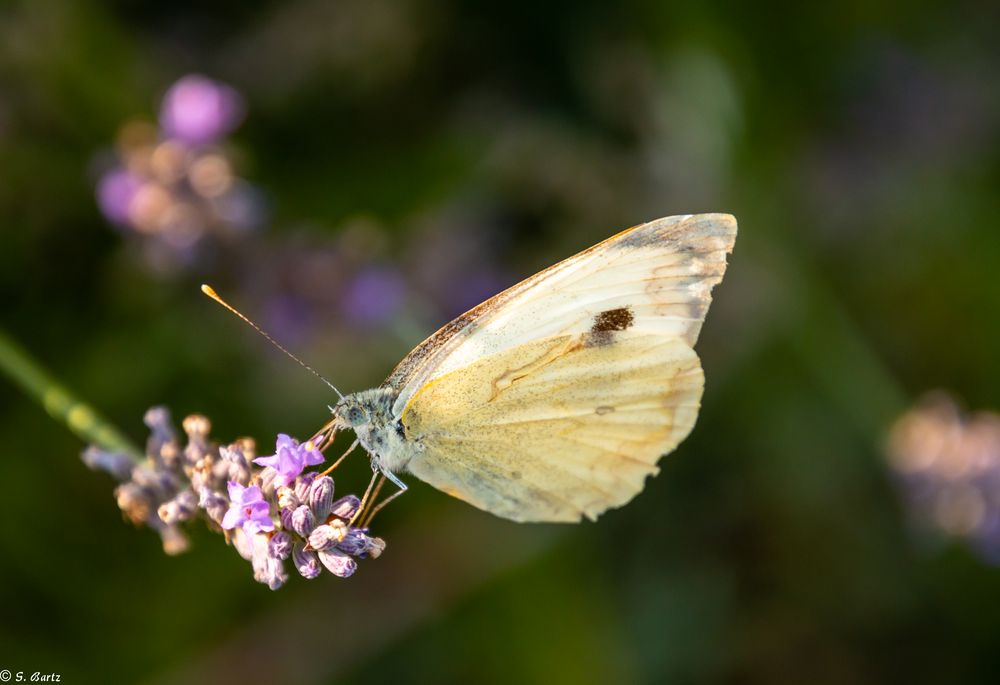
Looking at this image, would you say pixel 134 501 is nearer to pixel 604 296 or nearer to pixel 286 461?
pixel 286 461

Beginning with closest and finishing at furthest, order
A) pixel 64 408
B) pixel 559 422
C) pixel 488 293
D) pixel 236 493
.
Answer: pixel 236 493 < pixel 64 408 < pixel 559 422 < pixel 488 293

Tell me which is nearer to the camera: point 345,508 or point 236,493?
point 236,493

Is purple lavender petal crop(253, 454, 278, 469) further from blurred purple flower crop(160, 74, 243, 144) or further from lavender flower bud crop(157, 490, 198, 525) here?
blurred purple flower crop(160, 74, 243, 144)

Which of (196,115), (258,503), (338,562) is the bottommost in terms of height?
(338,562)

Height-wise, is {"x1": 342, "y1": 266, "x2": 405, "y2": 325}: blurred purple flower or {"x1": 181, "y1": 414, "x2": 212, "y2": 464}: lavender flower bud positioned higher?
{"x1": 342, "y1": 266, "x2": 405, "y2": 325}: blurred purple flower

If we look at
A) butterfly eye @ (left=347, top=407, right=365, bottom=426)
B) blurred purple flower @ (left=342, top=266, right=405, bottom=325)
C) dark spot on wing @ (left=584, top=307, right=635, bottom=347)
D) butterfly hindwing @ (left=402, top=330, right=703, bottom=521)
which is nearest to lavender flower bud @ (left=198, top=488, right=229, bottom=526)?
butterfly eye @ (left=347, top=407, right=365, bottom=426)

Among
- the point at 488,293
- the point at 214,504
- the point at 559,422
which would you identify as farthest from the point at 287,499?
the point at 488,293
